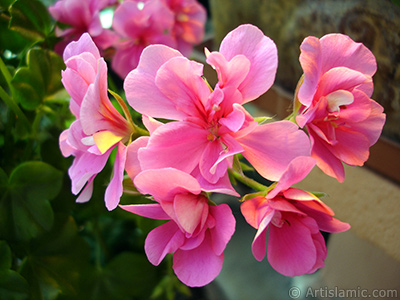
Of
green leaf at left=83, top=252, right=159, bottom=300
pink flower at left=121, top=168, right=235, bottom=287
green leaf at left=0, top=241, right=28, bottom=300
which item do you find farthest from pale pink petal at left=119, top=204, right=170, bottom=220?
green leaf at left=83, top=252, right=159, bottom=300

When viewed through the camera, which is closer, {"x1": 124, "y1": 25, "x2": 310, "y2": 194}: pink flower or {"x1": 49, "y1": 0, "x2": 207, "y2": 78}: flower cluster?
A: {"x1": 124, "y1": 25, "x2": 310, "y2": 194}: pink flower

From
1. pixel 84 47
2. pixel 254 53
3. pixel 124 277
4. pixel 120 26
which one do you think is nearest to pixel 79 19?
pixel 120 26

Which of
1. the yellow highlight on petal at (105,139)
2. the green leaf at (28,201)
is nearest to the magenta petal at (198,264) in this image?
the yellow highlight on petal at (105,139)

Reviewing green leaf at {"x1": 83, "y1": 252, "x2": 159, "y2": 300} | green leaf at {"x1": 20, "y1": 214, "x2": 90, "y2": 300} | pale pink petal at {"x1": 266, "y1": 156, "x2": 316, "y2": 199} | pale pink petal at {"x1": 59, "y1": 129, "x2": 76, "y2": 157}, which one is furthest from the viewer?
green leaf at {"x1": 83, "y1": 252, "x2": 159, "y2": 300}

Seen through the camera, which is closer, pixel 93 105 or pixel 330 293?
pixel 93 105

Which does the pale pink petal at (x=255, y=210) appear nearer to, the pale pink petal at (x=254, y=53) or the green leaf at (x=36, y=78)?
the pale pink petal at (x=254, y=53)

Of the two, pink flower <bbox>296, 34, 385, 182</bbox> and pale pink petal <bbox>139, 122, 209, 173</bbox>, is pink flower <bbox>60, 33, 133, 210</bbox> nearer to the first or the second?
pale pink petal <bbox>139, 122, 209, 173</bbox>

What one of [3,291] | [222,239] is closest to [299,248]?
[222,239]

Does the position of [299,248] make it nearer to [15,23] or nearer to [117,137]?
[117,137]
